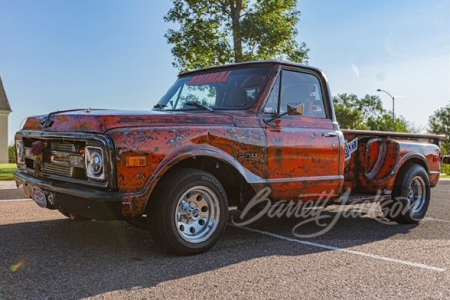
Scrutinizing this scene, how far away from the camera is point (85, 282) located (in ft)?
11.7

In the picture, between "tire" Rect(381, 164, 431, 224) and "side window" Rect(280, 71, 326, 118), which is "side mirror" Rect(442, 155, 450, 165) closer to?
"tire" Rect(381, 164, 431, 224)

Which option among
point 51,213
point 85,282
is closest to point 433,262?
point 85,282

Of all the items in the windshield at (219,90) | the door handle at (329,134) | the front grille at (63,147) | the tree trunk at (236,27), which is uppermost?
the tree trunk at (236,27)

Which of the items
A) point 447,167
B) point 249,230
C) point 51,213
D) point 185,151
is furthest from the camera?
point 447,167

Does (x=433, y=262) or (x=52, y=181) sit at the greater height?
(x=52, y=181)

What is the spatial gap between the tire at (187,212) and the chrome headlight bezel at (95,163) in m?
0.53

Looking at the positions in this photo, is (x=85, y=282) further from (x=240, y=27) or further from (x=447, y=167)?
(x=447, y=167)

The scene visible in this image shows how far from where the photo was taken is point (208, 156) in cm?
445

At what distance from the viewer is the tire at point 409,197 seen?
6.55 meters

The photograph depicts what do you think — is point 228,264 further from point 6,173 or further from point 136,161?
point 6,173

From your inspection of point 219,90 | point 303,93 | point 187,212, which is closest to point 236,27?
point 303,93

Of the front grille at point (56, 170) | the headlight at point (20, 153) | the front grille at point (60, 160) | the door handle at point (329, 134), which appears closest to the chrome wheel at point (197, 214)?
the front grille at point (60, 160)

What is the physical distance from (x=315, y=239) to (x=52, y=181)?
9.59 feet

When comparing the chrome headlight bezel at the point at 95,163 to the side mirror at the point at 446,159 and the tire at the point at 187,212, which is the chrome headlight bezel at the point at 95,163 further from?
the side mirror at the point at 446,159
